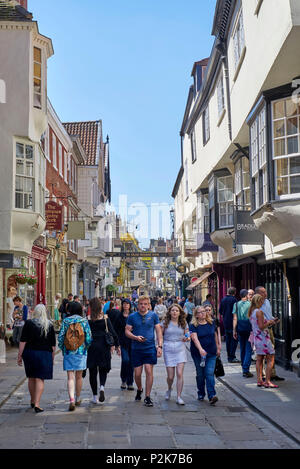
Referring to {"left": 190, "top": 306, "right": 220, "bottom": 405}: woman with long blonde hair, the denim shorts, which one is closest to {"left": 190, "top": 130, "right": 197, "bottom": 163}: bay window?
{"left": 190, "top": 306, "right": 220, "bottom": 405}: woman with long blonde hair

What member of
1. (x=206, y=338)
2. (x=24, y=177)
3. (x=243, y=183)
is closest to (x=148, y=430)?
(x=206, y=338)

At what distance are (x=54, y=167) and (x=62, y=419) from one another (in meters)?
25.0

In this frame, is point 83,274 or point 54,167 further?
point 83,274

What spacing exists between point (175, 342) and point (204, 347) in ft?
1.69

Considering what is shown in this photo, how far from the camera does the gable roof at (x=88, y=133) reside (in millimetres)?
51028

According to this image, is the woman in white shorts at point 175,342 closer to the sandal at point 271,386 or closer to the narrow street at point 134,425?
the narrow street at point 134,425

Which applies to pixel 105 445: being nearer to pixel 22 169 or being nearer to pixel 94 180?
pixel 22 169

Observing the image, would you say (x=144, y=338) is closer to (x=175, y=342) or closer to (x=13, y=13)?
(x=175, y=342)

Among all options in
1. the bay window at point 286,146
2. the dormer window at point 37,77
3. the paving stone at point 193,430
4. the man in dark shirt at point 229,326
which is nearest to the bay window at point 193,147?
the dormer window at point 37,77

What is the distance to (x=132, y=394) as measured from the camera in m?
12.0

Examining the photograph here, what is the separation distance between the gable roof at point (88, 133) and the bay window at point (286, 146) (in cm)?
3708

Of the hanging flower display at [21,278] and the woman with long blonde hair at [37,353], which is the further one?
the hanging flower display at [21,278]

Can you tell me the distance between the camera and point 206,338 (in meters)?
11.2
